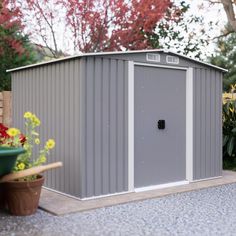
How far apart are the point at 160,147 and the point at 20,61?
522 cm

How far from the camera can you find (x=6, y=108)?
7391mm

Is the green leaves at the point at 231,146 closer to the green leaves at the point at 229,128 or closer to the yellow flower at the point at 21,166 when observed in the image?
the green leaves at the point at 229,128

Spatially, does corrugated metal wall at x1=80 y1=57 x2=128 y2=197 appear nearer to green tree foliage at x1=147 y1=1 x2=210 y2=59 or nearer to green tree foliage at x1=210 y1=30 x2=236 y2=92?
green tree foliage at x1=147 y1=1 x2=210 y2=59

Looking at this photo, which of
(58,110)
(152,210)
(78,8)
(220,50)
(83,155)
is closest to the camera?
(152,210)

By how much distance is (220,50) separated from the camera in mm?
A: 21234

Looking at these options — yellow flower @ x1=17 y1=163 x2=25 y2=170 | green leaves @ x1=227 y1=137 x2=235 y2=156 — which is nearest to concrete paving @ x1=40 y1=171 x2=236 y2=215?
yellow flower @ x1=17 y1=163 x2=25 y2=170

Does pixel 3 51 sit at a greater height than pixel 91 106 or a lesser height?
greater

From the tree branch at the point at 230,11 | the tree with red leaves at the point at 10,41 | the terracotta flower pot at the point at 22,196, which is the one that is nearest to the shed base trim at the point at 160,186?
the terracotta flower pot at the point at 22,196

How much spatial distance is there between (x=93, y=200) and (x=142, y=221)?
1054 millimetres

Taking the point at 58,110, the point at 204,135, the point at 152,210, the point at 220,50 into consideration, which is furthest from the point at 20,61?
the point at 220,50

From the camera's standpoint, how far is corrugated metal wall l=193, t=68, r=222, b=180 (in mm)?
6684

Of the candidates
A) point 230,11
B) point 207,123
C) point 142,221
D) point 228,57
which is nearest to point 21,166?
point 142,221

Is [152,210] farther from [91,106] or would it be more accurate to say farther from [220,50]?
[220,50]

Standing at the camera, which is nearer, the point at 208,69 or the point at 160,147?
the point at 160,147
